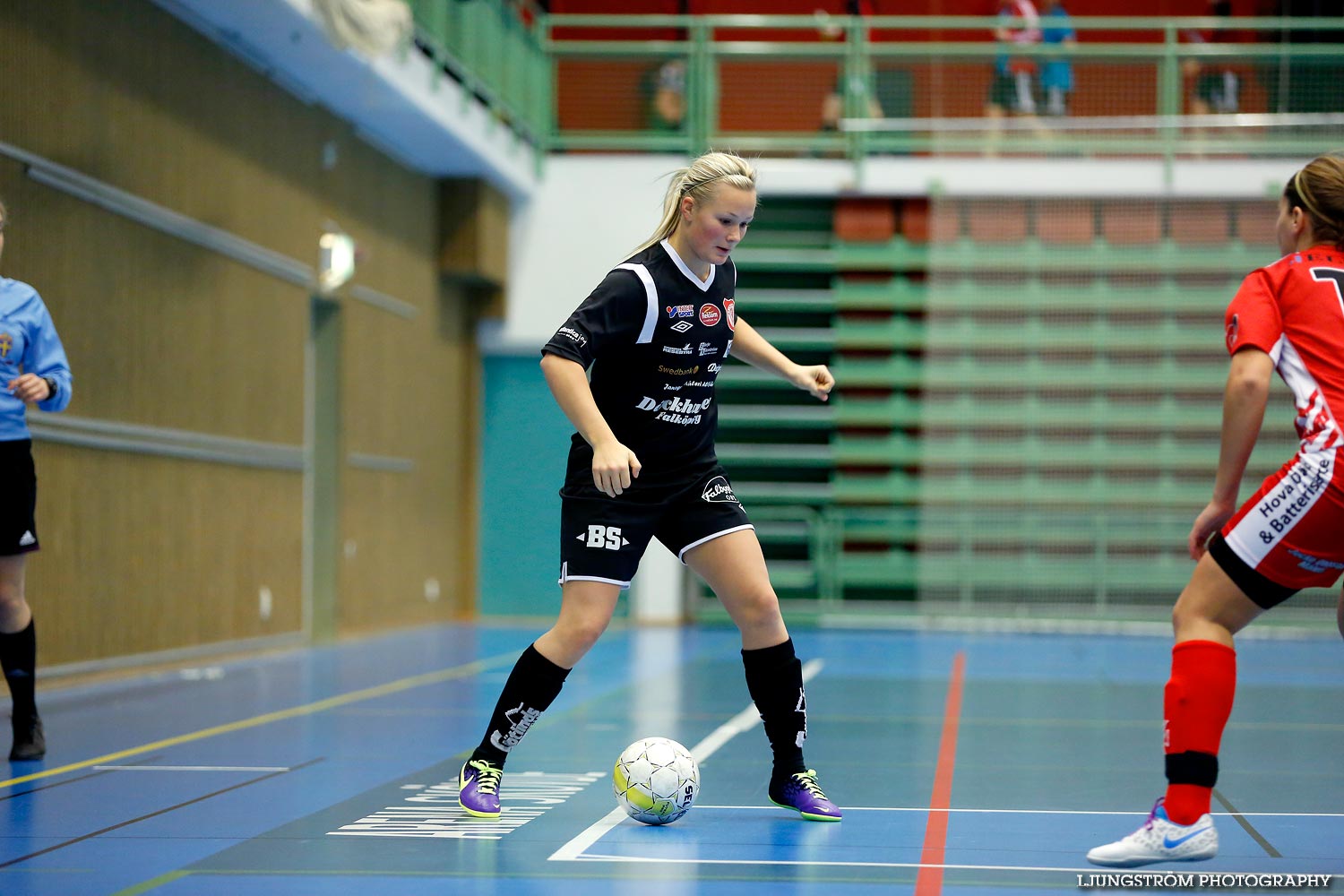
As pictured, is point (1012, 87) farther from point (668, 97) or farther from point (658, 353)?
point (658, 353)

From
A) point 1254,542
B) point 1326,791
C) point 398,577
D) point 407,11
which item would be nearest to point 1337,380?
point 1254,542

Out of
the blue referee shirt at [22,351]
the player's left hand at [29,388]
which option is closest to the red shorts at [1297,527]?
the player's left hand at [29,388]

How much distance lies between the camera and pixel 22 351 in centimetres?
555

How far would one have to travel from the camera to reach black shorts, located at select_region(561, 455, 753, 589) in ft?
14.4

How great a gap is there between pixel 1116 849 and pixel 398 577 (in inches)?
444

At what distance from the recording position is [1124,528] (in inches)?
617

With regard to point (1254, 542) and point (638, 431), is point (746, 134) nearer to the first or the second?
point (638, 431)

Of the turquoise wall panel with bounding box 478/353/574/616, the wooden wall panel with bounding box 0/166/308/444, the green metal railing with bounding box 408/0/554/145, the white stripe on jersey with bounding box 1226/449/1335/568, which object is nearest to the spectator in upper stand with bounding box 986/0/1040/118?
the green metal railing with bounding box 408/0/554/145

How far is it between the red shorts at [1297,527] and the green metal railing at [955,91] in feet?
41.4

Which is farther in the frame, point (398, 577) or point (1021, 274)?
point (1021, 274)

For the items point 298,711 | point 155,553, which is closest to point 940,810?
point 298,711

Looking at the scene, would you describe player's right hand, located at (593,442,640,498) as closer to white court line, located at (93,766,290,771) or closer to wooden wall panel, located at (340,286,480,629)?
white court line, located at (93,766,290,771)

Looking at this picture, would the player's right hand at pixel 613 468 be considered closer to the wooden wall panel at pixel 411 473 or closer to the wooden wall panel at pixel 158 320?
the wooden wall panel at pixel 158 320

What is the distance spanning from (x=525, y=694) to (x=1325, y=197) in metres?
2.53
